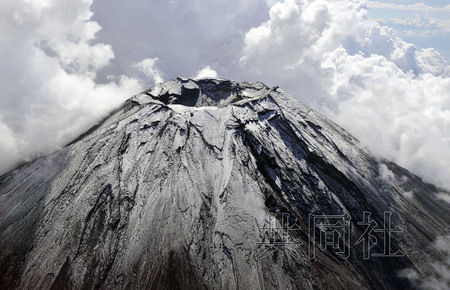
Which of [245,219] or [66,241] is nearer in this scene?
[66,241]

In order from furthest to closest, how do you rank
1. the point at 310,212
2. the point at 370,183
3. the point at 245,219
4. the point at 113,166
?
the point at 370,183, the point at 310,212, the point at 113,166, the point at 245,219

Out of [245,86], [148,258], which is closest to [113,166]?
[148,258]

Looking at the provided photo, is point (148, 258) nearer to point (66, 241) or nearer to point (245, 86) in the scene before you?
point (66, 241)

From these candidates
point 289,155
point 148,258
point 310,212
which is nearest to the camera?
point 148,258

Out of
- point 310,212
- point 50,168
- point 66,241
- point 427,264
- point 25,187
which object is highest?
point 50,168

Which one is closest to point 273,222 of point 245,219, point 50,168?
point 245,219

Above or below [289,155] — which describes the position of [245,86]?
above
